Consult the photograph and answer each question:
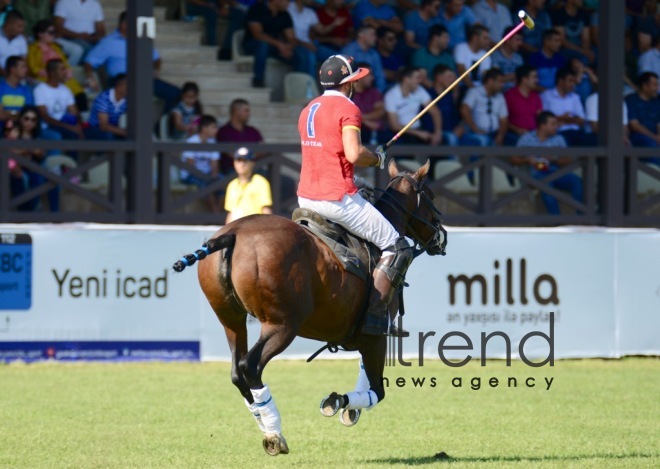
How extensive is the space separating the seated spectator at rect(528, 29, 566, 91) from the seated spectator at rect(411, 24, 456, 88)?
1500 mm

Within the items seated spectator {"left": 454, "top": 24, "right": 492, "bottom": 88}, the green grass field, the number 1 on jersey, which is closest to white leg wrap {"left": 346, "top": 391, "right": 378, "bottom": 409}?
the green grass field

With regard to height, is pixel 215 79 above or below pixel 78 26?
below

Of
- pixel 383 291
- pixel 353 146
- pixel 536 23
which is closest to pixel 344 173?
pixel 353 146

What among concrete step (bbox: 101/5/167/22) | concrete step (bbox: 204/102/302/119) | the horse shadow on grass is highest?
concrete step (bbox: 101/5/167/22)

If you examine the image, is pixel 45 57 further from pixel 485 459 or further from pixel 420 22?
pixel 485 459

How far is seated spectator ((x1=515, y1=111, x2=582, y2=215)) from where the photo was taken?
57.1 feet

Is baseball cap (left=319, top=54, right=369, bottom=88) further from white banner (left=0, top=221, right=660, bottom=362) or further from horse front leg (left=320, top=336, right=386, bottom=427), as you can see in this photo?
white banner (left=0, top=221, right=660, bottom=362)

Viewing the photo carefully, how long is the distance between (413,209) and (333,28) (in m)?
9.92

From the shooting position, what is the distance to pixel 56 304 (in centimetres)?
1451

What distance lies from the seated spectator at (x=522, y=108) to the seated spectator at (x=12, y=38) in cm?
658

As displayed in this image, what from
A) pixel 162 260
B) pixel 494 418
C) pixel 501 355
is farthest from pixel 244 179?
pixel 494 418

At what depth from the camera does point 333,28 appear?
1955 cm

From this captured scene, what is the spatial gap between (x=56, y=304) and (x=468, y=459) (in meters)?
6.62

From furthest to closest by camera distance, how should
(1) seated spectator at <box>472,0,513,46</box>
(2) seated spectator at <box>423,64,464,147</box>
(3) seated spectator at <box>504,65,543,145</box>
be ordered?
(1) seated spectator at <box>472,0,513,46</box>
(3) seated spectator at <box>504,65,543,145</box>
(2) seated spectator at <box>423,64,464,147</box>
